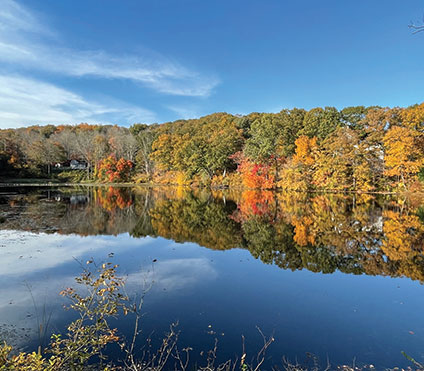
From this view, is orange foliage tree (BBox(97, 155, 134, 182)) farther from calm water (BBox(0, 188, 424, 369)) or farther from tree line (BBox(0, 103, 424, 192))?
calm water (BBox(0, 188, 424, 369))

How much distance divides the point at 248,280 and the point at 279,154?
32.7 metres

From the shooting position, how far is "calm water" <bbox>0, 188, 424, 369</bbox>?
407 centimetres

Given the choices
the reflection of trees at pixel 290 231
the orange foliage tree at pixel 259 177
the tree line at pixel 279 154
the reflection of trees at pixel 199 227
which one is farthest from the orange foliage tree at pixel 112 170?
the reflection of trees at pixel 199 227

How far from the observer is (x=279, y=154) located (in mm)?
37500

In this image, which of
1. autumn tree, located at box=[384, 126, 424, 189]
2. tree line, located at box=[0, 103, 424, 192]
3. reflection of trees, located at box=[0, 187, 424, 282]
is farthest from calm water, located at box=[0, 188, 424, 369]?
tree line, located at box=[0, 103, 424, 192]

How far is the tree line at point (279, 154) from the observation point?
29641 mm

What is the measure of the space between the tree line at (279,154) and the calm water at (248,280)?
20231 mm

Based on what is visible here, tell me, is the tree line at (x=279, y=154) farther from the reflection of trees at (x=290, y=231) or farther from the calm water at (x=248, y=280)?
the calm water at (x=248, y=280)

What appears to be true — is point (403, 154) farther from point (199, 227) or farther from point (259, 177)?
point (199, 227)

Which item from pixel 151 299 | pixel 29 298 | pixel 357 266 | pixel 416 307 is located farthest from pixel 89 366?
pixel 357 266

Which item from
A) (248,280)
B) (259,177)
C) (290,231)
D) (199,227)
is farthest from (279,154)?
(248,280)

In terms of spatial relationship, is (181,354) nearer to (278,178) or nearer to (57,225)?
(57,225)

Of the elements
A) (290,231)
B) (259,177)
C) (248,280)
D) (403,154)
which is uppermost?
(403,154)

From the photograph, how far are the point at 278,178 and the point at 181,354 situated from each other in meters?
35.7
